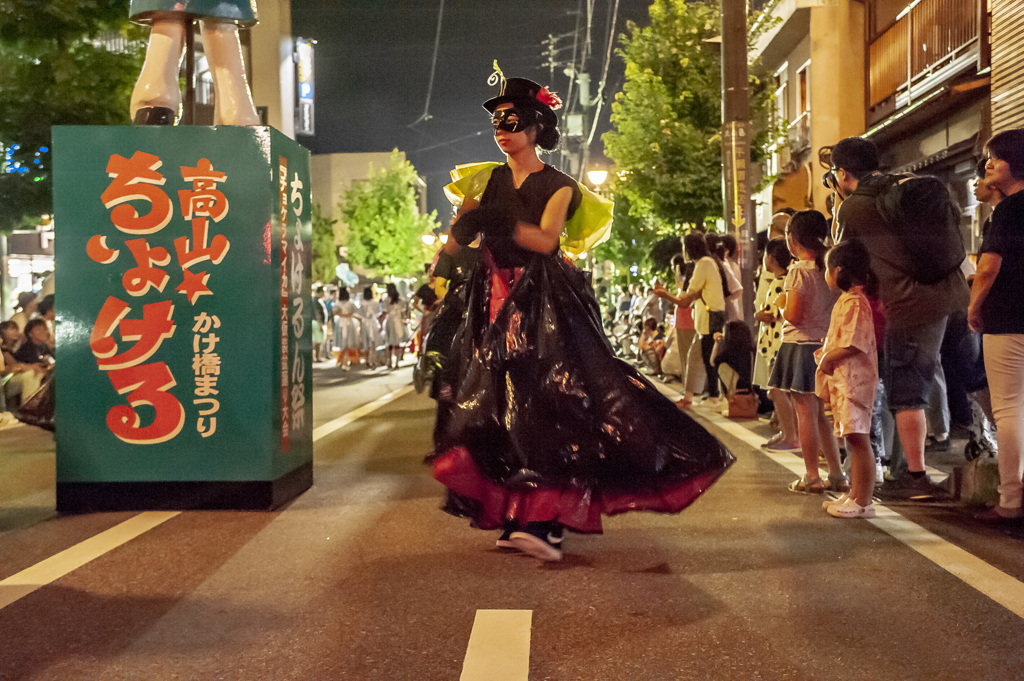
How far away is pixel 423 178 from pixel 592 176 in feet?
291

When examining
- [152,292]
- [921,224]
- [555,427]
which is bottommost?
[555,427]

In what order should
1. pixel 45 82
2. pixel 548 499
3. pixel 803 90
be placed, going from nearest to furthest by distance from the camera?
pixel 548 499
pixel 45 82
pixel 803 90

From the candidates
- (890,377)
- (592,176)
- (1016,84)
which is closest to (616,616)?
(890,377)

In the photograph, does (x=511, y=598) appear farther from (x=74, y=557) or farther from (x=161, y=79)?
(x=161, y=79)

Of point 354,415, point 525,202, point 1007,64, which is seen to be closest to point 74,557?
point 525,202

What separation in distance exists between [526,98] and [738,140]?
28.6 feet

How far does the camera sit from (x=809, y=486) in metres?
6.23

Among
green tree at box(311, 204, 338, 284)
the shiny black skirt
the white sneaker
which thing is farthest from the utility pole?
green tree at box(311, 204, 338, 284)

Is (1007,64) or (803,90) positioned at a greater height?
(803,90)

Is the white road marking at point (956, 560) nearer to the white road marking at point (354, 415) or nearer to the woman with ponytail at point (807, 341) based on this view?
the woman with ponytail at point (807, 341)

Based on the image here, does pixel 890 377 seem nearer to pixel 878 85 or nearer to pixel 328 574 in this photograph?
pixel 328 574

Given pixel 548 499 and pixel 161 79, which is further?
pixel 161 79

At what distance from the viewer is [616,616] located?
3.61m

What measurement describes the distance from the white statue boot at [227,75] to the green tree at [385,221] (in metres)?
60.2
